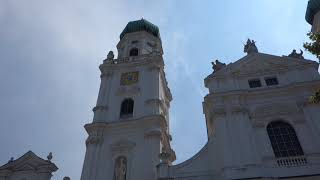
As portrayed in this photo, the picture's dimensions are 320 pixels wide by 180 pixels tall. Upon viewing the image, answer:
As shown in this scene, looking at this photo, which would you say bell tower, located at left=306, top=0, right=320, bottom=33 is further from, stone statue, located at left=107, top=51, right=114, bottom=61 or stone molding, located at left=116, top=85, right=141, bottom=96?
stone statue, located at left=107, top=51, right=114, bottom=61

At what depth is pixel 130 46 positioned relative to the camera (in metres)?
30.4

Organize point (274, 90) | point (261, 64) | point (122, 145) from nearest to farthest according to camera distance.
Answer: point (274, 90) < point (122, 145) < point (261, 64)

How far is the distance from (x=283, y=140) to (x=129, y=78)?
1194cm

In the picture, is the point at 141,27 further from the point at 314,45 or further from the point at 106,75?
the point at 314,45

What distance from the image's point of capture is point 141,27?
31.5 metres

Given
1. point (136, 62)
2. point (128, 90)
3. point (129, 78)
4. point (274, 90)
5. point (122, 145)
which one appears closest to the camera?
point (274, 90)

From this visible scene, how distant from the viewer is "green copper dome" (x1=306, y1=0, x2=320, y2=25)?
2831 centimetres

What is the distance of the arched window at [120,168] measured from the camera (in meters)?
20.8

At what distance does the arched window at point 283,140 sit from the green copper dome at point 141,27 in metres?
15.4

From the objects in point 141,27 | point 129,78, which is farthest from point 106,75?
point 141,27

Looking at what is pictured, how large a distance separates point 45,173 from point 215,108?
1022 cm

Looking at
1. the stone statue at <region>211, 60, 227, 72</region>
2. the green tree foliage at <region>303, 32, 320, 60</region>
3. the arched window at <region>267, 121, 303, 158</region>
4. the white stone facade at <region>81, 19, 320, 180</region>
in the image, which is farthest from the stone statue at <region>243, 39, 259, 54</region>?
the green tree foliage at <region>303, 32, 320, 60</region>

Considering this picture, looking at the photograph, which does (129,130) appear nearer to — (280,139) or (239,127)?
(239,127)

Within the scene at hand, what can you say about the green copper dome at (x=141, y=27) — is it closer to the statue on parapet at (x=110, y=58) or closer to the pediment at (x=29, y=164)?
the statue on parapet at (x=110, y=58)
